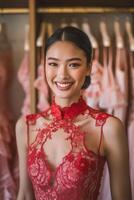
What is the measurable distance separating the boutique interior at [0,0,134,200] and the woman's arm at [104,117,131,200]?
587 mm

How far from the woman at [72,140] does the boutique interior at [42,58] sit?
0.61m

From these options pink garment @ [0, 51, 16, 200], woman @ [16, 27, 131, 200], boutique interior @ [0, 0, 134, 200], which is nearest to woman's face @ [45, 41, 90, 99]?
woman @ [16, 27, 131, 200]

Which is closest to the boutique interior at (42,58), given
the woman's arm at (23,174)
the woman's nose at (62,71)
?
the woman's arm at (23,174)

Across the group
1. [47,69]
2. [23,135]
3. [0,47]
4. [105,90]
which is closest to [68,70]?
[47,69]

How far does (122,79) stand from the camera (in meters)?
1.64

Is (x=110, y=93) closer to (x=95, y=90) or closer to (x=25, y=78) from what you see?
(x=95, y=90)

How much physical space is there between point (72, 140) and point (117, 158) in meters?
0.13

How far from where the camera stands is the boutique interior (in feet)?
5.41

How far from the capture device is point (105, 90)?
1.65 meters

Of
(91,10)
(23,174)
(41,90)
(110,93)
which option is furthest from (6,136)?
(91,10)

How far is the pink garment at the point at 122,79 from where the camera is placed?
1642 mm

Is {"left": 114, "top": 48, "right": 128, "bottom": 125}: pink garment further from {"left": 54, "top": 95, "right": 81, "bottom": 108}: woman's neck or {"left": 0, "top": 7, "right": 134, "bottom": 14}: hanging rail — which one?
{"left": 54, "top": 95, "right": 81, "bottom": 108}: woman's neck

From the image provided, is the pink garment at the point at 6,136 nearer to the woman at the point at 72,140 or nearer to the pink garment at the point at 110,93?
the pink garment at the point at 110,93

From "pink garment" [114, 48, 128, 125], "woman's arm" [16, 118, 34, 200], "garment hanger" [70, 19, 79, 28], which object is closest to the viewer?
"woman's arm" [16, 118, 34, 200]
